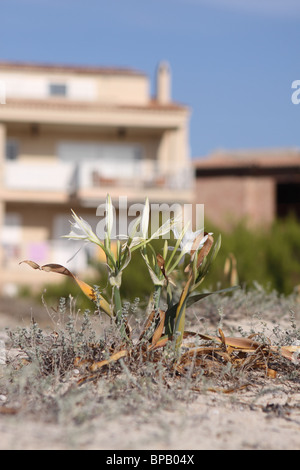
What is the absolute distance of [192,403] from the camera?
12.1 feet

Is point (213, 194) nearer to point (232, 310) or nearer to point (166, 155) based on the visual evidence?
point (166, 155)

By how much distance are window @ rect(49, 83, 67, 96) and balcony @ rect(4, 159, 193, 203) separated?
12.6 ft

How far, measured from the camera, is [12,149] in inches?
945

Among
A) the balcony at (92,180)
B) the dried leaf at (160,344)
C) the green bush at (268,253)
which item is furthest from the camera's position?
the balcony at (92,180)

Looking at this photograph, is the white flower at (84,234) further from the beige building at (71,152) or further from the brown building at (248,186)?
the brown building at (248,186)

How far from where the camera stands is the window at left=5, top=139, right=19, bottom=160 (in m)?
24.0

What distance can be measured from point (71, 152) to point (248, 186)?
8775 millimetres

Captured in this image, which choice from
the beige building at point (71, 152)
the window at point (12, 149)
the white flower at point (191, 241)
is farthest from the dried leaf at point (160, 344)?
the window at point (12, 149)

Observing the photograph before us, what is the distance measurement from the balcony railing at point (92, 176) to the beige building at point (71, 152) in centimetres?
3

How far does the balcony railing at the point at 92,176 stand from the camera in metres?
22.2

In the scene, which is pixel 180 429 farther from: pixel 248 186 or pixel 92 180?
pixel 248 186

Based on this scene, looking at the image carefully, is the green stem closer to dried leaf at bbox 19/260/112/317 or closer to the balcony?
dried leaf at bbox 19/260/112/317
